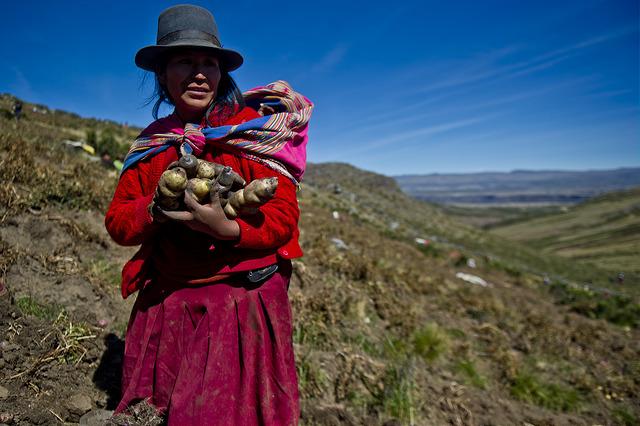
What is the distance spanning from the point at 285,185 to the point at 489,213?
19292cm

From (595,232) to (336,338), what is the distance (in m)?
94.4

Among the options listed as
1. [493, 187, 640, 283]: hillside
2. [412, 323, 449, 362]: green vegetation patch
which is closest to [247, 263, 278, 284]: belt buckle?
[412, 323, 449, 362]: green vegetation patch

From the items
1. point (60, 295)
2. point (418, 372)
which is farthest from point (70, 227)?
point (418, 372)

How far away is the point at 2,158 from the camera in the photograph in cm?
443

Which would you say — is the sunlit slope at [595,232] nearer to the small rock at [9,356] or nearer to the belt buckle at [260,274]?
the belt buckle at [260,274]

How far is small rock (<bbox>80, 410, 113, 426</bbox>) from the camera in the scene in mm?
2133

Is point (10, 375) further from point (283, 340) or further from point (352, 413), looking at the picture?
point (352, 413)

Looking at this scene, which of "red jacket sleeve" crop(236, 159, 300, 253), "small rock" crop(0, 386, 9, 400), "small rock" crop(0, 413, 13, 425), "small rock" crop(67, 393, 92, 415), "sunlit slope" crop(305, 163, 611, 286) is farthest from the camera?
"sunlit slope" crop(305, 163, 611, 286)

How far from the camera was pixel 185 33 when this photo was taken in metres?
1.60

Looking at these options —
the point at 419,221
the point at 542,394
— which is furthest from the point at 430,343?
the point at 419,221

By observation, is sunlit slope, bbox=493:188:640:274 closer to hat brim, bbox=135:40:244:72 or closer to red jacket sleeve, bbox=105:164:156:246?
hat brim, bbox=135:40:244:72

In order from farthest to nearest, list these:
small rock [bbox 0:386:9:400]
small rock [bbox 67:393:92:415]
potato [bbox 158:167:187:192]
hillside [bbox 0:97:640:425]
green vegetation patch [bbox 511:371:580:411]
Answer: green vegetation patch [bbox 511:371:580:411]
hillside [bbox 0:97:640:425]
small rock [bbox 67:393:92:415]
small rock [bbox 0:386:9:400]
potato [bbox 158:167:187:192]

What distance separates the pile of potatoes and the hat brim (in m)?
0.55

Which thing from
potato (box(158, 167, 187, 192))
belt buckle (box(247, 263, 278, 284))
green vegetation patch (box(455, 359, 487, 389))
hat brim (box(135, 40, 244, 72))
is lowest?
green vegetation patch (box(455, 359, 487, 389))
